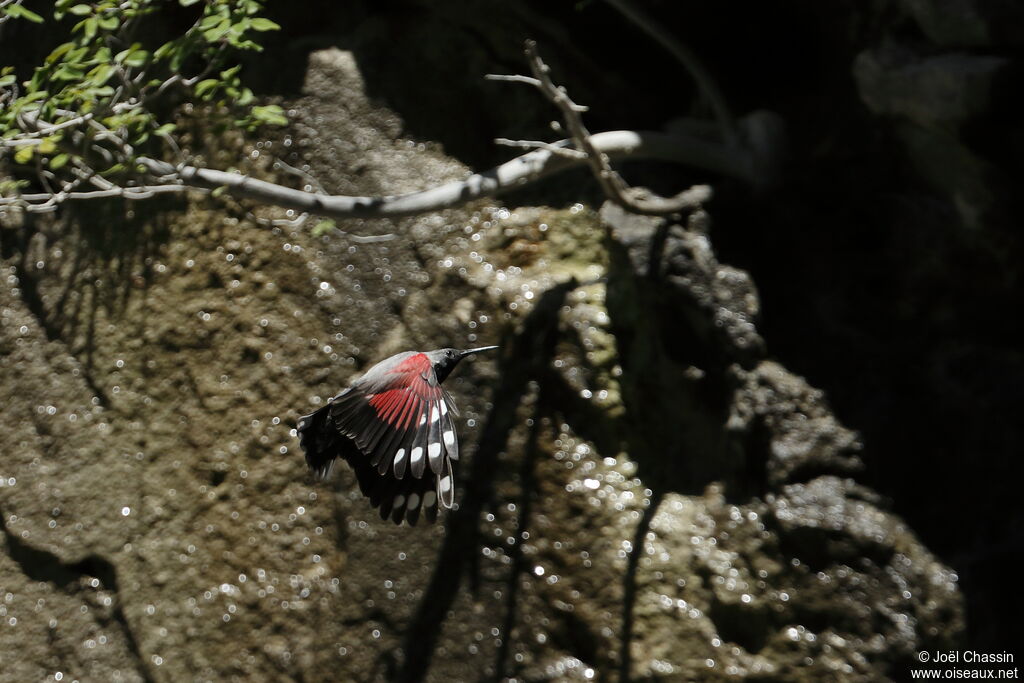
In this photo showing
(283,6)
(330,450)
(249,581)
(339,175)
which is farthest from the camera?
(283,6)

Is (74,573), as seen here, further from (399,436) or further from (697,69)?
(697,69)

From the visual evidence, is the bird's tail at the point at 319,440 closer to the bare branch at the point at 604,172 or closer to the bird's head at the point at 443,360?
the bird's head at the point at 443,360

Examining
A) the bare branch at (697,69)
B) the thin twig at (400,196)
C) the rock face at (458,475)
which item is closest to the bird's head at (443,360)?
the thin twig at (400,196)

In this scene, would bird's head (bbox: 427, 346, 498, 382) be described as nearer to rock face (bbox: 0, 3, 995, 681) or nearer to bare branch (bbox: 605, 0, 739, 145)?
rock face (bbox: 0, 3, 995, 681)

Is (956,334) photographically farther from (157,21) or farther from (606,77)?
(157,21)

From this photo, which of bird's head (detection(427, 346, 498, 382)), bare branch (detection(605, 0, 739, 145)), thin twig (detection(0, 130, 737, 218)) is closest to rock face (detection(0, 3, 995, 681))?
thin twig (detection(0, 130, 737, 218))

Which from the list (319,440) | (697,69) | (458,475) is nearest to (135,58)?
(319,440)

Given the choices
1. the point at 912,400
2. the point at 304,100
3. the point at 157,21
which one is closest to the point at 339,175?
the point at 304,100
